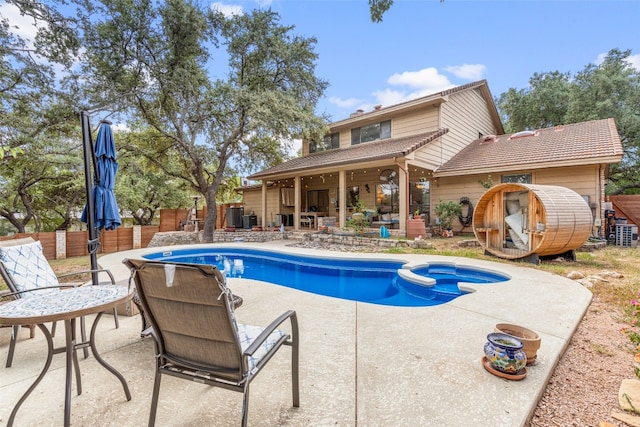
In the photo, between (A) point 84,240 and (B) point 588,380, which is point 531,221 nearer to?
(B) point 588,380

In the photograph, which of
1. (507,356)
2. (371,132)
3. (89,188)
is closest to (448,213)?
(371,132)

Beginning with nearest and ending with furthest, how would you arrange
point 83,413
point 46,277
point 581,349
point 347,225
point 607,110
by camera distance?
point 83,413, point 581,349, point 46,277, point 347,225, point 607,110

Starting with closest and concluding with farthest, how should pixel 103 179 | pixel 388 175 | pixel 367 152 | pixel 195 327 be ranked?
pixel 195 327, pixel 103 179, pixel 367 152, pixel 388 175

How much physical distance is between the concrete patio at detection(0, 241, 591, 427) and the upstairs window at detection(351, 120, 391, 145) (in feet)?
34.2

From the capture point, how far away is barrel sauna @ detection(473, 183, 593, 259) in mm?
5750

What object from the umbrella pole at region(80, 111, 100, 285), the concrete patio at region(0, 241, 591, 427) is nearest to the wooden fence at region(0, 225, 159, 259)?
the umbrella pole at region(80, 111, 100, 285)

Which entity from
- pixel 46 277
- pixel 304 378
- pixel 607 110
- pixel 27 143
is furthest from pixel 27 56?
pixel 607 110

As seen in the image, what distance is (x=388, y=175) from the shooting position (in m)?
12.9

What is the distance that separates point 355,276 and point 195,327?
5576 millimetres

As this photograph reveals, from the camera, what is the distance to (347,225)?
10.6 metres

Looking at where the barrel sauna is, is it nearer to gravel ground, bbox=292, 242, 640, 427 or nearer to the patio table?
gravel ground, bbox=292, 242, 640, 427

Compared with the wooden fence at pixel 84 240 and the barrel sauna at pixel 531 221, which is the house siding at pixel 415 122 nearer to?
the barrel sauna at pixel 531 221

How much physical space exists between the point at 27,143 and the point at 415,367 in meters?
9.63

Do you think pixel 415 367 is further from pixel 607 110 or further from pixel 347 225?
pixel 607 110
